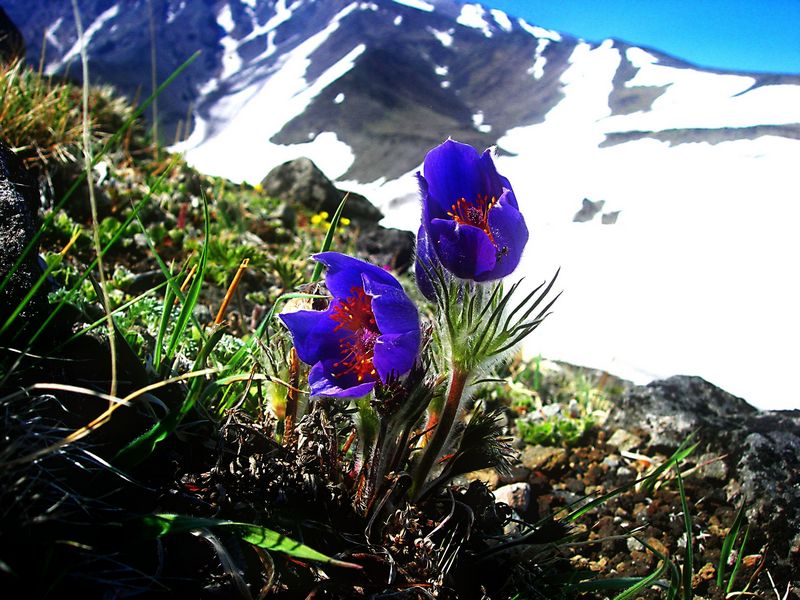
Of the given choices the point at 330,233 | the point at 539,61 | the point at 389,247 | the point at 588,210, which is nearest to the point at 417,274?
the point at 330,233

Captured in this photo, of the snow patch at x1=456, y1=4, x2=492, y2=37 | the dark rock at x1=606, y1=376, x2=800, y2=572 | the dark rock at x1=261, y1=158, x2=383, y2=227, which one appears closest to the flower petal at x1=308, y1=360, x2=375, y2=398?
the dark rock at x1=606, y1=376, x2=800, y2=572

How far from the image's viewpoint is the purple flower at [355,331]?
4.95 ft

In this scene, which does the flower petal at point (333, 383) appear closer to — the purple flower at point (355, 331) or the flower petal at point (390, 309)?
the purple flower at point (355, 331)

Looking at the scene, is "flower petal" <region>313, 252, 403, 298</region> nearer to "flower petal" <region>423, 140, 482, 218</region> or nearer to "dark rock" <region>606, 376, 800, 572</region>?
"flower petal" <region>423, 140, 482, 218</region>

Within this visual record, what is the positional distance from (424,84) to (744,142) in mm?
7500

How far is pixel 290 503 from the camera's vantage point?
172 cm

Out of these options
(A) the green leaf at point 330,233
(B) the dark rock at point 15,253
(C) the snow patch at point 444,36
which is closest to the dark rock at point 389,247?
(A) the green leaf at point 330,233

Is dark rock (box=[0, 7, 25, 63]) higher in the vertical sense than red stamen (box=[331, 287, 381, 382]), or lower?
higher

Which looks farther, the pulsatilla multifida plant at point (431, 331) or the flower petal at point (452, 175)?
the flower petal at point (452, 175)

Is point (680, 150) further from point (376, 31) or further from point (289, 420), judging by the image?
point (376, 31)

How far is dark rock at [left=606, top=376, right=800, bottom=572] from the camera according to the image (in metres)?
2.60

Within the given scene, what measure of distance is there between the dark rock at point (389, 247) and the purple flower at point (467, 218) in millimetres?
4578

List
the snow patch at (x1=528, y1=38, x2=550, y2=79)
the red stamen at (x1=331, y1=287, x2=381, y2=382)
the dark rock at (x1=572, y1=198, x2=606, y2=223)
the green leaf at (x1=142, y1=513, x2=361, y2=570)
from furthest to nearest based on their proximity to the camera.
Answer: the snow patch at (x1=528, y1=38, x2=550, y2=79) → the dark rock at (x1=572, y1=198, x2=606, y2=223) → the red stamen at (x1=331, y1=287, x2=381, y2=382) → the green leaf at (x1=142, y1=513, x2=361, y2=570)

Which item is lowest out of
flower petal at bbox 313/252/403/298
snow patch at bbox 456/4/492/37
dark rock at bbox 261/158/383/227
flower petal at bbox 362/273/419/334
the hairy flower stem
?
the hairy flower stem
